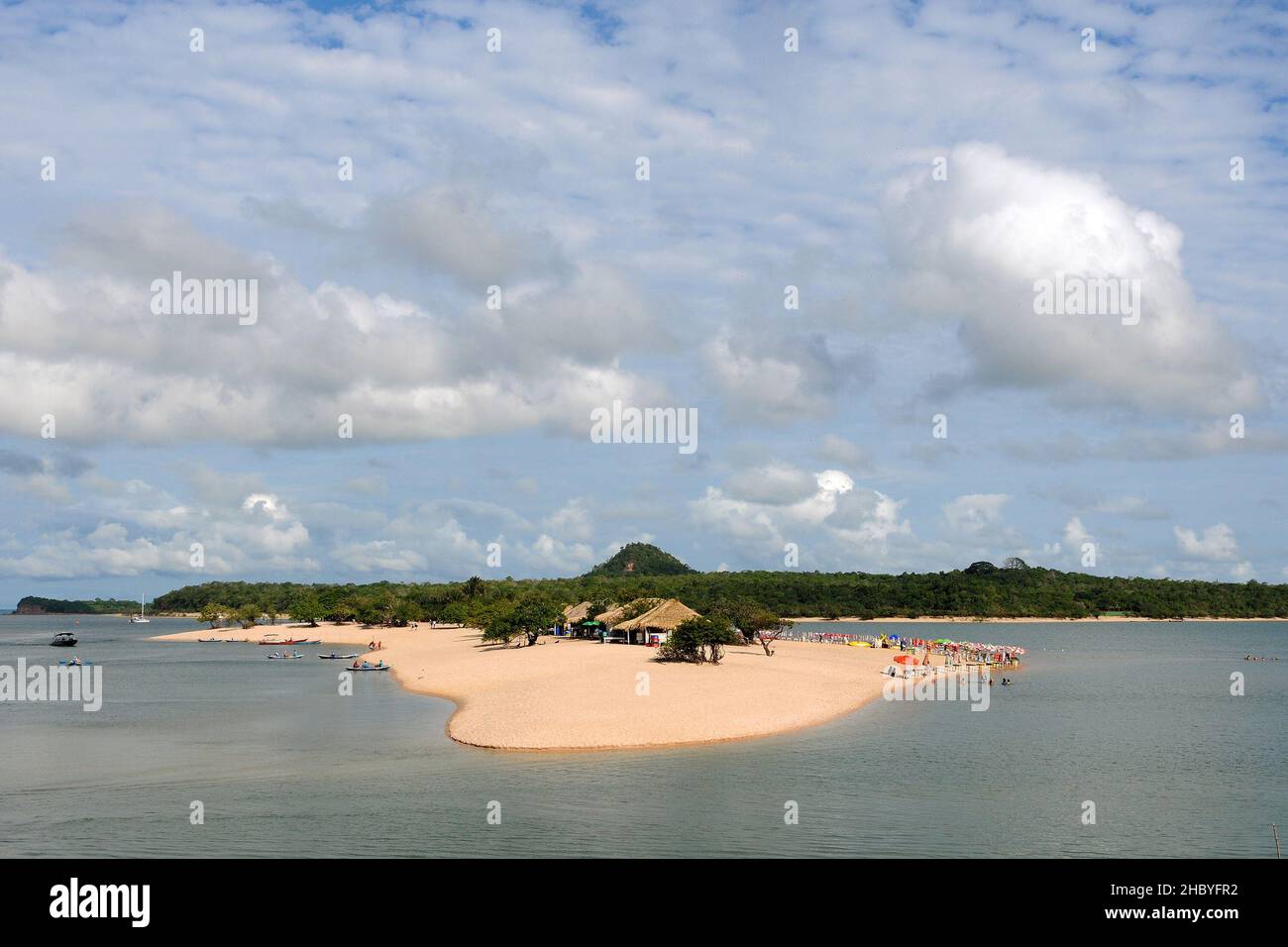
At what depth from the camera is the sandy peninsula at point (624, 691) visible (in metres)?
38.8

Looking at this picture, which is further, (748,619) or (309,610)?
(309,610)

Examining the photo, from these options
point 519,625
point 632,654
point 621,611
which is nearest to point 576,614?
point 621,611

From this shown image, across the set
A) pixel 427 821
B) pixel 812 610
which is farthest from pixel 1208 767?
pixel 812 610

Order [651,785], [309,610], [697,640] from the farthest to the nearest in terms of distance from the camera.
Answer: [309,610]
[697,640]
[651,785]

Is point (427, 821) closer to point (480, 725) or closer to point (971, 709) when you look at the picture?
point (480, 725)

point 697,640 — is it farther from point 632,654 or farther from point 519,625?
point 519,625

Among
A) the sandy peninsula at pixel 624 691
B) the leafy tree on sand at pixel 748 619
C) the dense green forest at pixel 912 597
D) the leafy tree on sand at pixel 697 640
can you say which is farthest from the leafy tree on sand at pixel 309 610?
the leafy tree on sand at pixel 697 640

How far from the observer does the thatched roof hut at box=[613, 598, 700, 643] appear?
73.2 metres

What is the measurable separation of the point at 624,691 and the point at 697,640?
13823 mm

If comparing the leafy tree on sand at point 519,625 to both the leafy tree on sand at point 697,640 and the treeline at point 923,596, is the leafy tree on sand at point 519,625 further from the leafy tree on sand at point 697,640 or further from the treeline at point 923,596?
the treeline at point 923,596

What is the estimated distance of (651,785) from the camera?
99.5 ft

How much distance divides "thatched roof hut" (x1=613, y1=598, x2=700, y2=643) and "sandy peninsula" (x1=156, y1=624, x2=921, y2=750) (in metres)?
1.94

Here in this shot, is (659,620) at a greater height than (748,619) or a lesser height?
greater
